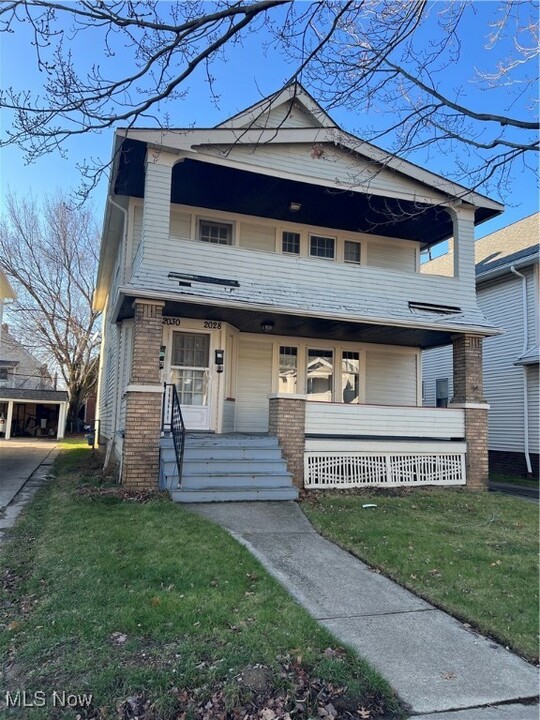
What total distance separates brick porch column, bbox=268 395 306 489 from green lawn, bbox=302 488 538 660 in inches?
28.1

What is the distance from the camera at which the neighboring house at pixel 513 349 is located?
13961mm

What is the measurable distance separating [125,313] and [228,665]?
29.0 ft

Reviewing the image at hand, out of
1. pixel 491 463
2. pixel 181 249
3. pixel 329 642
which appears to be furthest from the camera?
pixel 491 463

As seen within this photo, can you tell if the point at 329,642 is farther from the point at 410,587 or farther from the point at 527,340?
the point at 527,340

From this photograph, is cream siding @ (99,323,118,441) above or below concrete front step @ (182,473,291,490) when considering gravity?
above

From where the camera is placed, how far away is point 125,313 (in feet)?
36.0

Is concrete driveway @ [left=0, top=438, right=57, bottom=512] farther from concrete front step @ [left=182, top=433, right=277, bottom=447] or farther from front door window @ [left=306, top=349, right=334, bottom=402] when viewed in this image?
front door window @ [left=306, top=349, right=334, bottom=402]

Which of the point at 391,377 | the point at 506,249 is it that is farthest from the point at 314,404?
the point at 506,249

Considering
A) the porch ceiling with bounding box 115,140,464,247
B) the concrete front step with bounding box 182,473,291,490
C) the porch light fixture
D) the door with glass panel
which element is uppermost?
the porch ceiling with bounding box 115,140,464,247

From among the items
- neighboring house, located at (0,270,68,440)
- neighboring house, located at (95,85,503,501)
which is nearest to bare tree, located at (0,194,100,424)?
neighboring house, located at (0,270,68,440)

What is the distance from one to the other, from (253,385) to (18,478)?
568cm

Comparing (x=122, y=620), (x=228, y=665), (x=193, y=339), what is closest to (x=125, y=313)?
(x=193, y=339)

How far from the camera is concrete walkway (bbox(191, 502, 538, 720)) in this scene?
2992mm

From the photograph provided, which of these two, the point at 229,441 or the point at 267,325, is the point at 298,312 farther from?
the point at 229,441
